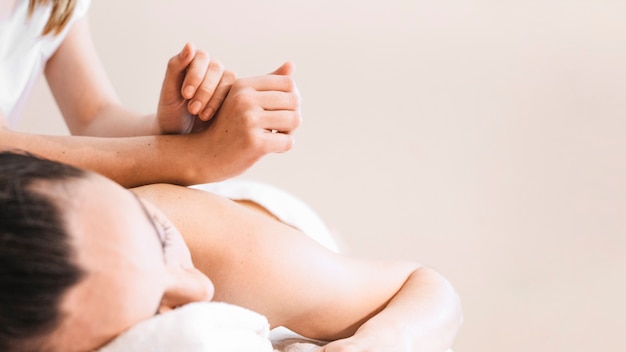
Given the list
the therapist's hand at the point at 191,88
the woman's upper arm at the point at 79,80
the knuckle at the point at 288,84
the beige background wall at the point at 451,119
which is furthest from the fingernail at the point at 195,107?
the beige background wall at the point at 451,119

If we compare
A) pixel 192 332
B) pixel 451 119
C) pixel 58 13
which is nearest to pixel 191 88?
pixel 192 332

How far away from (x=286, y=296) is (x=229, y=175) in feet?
0.61

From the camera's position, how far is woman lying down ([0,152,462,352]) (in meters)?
0.60

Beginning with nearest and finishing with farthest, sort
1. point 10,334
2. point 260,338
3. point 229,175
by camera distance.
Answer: point 10,334, point 260,338, point 229,175

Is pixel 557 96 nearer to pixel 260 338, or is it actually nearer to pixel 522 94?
pixel 522 94

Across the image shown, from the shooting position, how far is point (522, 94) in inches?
67.8

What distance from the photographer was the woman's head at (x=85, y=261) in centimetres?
60

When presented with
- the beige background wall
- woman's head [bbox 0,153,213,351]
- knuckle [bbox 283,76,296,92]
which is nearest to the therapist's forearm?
knuckle [bbox 283,76,296,92]

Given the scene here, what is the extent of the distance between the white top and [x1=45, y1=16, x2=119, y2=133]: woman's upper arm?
0.02 m

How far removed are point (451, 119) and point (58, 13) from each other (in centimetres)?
87

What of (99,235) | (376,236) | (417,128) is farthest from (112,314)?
(417,128)

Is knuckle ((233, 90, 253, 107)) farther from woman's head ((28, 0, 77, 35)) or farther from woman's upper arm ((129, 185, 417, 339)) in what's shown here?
woman's head ((28, 0, 77, 35))

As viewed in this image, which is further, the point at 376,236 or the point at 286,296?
the point at 376,236

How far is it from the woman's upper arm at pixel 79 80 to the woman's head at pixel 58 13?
42 millimetres
